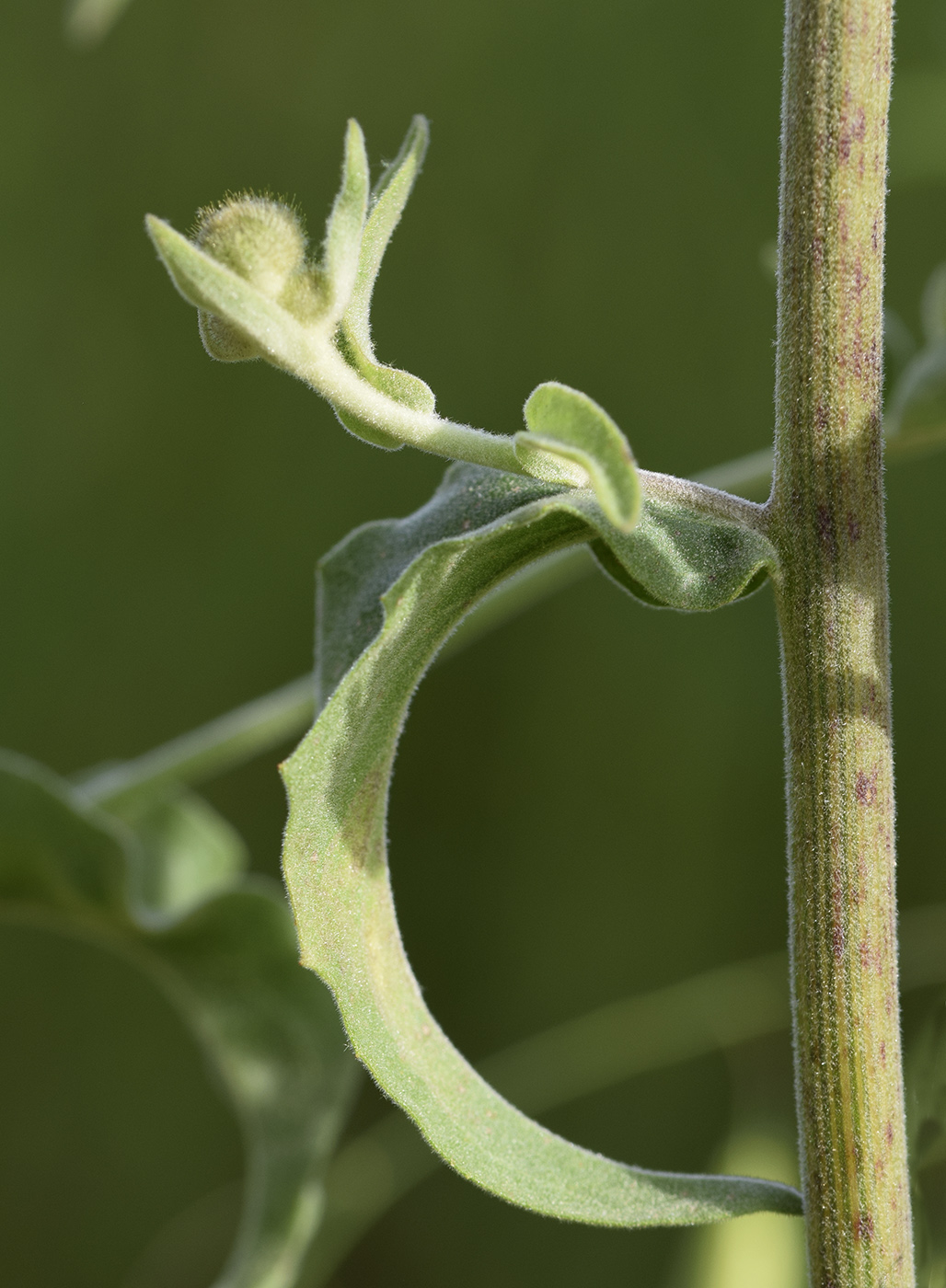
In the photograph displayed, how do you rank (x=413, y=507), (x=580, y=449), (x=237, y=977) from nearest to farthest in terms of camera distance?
1. (x=580, y=449)
2. (x=237, y=977)
3. (x=413, y=507)

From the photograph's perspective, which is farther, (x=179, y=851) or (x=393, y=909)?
(x=179, y=851)

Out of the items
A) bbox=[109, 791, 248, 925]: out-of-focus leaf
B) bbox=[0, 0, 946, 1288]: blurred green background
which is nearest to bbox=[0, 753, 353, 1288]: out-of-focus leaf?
bbox=[109, 791, 248, 925]: out-of-focus leaf

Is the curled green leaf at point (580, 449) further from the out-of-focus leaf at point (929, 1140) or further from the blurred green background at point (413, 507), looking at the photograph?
the blurred green background at point (413, 507)

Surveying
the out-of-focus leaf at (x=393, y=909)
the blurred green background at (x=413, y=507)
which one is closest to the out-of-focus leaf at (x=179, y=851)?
the out-of-focus leaf at (x=393, y=909)

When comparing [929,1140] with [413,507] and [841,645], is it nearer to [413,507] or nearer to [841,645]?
[841,645]

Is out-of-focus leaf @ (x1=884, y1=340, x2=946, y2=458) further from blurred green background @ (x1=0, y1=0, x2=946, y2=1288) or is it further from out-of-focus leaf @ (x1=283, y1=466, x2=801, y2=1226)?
blurred green background @ (x1=0, y1=0, x2=946, y2=1288)

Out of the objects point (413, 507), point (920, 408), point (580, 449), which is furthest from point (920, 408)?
point (413, 507)

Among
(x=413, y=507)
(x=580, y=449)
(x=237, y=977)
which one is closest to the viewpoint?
(x=580, y=449)
